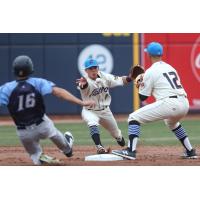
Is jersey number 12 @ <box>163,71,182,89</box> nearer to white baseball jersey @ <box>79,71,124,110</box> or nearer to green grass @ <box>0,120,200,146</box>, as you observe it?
white baseball jersey @ <box>79,71,124,110</box>

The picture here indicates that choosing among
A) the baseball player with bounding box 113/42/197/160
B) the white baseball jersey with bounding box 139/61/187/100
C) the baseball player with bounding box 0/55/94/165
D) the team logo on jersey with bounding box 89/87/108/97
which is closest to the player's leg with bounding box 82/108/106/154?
the team logo on jersey with bounding box 89/87/108/97

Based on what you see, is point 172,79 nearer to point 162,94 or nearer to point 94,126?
point 162,94

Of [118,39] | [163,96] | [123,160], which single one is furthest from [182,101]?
[118,39]

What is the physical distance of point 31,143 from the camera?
791cm

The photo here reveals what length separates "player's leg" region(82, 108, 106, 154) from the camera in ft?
30.5

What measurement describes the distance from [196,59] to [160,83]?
32.5 ft

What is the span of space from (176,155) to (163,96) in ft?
4.36

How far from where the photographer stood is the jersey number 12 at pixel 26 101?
7625mm

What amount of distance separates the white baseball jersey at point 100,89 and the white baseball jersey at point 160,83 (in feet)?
4.00

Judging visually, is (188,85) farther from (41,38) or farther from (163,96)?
(163,96)

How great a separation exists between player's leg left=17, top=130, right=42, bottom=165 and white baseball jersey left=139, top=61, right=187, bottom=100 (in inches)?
61.7

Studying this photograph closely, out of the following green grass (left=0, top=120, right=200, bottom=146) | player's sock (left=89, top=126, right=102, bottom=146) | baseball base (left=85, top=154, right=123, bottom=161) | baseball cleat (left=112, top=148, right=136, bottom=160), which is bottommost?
green grass (left=0, top=120, right=200, bottom=146)

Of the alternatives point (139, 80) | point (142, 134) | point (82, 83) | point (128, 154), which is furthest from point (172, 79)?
point (142, 134)

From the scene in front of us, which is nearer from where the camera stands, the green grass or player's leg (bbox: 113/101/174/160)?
player's leg (bbox: 113/101/174/160)
